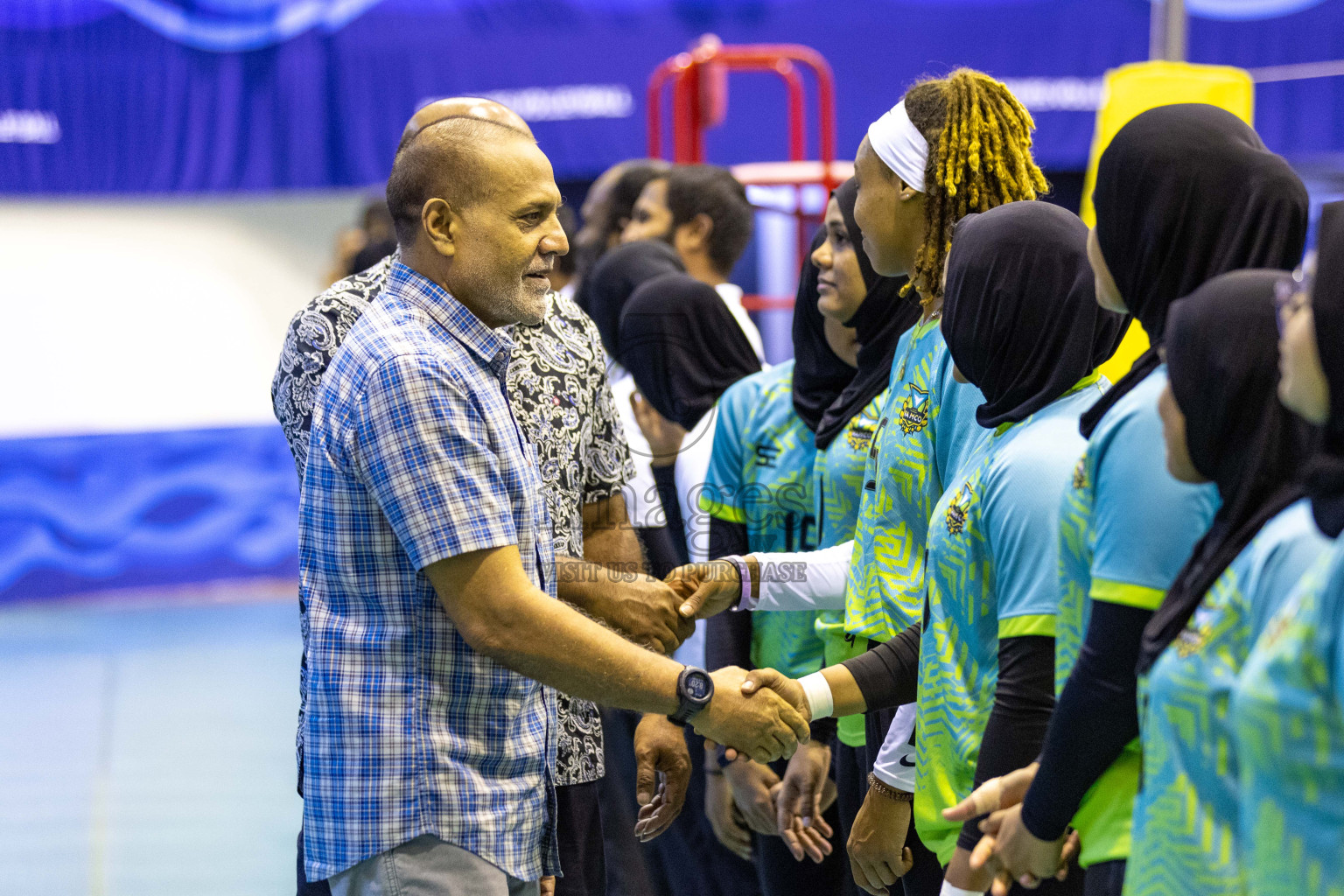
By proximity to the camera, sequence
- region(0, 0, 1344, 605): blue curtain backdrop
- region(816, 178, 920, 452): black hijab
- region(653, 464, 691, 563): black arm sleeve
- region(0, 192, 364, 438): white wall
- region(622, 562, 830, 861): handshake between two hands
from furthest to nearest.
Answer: region(0, 192, 364, 438): white wall
region(0, 0, 1344, 605): blue curtain backdrop
region(653, 464, 691, 563): black arm sleeve
region(816, 178, 920, 452): black hijab
region(622, 562, 830, 861): handshake between two hands

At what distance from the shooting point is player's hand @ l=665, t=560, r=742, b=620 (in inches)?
103

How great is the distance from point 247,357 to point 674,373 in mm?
7172

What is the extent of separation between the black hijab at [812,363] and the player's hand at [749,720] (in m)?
0.75

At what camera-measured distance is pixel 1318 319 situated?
3.92ft

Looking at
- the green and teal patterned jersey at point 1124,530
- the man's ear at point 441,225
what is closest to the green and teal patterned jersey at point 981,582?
the green and teal patterned jersey at point 1124,530

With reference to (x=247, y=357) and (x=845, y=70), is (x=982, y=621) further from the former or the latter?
(x=247, y=357)

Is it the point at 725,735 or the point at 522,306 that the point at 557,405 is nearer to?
the point at 522,306

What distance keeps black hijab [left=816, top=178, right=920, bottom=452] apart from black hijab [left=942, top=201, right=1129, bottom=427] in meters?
0.72

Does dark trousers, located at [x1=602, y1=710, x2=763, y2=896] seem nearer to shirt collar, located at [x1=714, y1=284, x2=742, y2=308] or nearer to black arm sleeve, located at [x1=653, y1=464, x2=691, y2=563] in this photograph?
black arm sleeve, located at [x1=653, y1=464, x2=691, y2=563]

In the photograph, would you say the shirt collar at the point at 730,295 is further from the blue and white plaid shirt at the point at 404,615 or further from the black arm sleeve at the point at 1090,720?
the black arm sleeve at the point at 1090,720

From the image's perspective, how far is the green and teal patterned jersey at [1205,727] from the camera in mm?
1287

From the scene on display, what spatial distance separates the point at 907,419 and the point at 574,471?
2.04 feet

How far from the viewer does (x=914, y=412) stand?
226 centimetres

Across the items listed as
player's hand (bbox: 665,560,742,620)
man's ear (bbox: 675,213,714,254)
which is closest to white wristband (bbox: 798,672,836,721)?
player's hand (bbox: 665,560,742,620)
